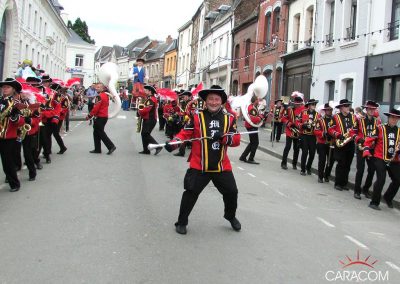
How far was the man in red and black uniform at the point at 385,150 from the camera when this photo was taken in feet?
28.2

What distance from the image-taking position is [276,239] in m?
6.03

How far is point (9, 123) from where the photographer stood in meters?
7.69

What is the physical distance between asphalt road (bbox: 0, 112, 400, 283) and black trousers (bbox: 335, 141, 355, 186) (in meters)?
0.50

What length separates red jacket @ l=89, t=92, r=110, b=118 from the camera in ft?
41.2

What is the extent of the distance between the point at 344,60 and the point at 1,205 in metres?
15.2

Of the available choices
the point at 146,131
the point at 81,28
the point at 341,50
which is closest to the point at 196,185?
the point at 146,131

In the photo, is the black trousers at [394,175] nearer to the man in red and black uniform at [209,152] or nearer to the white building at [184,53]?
the man in red and black uniform at [209,152]

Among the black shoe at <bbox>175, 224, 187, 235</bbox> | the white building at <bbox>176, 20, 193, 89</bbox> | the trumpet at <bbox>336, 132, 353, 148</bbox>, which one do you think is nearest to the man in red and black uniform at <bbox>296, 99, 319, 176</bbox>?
the trumpet at <bbox>336, 132, 353, 148</bbox>

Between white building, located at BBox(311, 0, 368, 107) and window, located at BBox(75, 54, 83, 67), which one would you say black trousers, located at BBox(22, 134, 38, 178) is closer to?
white building, located at BBox(311, 0, 368, 107)

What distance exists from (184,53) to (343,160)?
4755cm

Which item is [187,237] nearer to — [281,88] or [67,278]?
[67,278]

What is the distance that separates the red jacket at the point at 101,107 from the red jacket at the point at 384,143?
21.8 feet

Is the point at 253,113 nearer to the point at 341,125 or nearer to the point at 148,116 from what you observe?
the point at 148,116

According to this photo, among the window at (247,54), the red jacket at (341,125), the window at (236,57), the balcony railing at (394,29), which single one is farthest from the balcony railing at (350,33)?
the window at (236,57)
